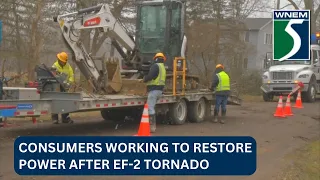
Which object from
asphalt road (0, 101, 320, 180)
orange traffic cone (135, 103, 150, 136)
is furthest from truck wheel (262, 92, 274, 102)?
orange traffic cone (135, 103, 150, 136)

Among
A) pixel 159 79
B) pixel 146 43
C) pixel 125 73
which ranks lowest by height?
pixel 159 79

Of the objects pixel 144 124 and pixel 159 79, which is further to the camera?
pixel 159 79

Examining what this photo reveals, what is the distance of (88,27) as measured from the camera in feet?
43.7

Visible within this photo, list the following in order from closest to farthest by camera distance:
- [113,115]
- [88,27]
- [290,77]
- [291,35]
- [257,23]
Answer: [291,35] → [88,27] → [113,115] → [290,77] → [257,23]

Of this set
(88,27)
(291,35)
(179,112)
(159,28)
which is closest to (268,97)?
(179,112)

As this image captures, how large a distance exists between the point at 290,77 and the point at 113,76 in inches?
554

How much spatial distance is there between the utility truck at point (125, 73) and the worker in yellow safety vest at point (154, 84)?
0.49 metres

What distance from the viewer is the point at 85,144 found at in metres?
6.52

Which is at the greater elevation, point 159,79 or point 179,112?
point 159,79

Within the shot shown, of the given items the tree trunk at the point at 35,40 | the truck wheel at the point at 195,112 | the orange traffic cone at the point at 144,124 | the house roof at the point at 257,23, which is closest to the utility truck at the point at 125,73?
the truck wheel at the point at 195,112

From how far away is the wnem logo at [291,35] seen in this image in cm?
980

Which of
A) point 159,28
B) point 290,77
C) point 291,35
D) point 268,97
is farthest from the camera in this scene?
point 268,97

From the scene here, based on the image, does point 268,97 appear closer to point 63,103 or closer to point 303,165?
point 303,165

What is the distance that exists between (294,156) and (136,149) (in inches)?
207
